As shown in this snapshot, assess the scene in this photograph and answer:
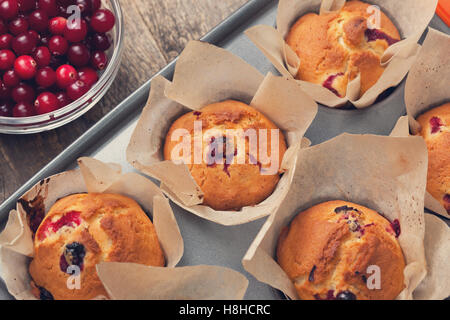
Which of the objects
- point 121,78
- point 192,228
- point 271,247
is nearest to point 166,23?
point 121,78

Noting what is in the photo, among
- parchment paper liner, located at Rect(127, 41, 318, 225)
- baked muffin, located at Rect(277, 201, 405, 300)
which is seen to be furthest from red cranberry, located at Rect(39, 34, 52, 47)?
baked muffin, located at Rect(277, 201, 405, 300)

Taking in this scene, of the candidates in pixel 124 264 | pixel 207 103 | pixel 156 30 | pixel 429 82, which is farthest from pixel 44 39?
pixel 429 82

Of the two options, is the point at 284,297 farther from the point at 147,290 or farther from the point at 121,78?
the point at 121,78

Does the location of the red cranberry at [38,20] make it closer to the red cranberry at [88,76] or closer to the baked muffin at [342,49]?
the red cranberry at [88,76]

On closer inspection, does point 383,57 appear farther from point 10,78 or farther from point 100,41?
point 10,78

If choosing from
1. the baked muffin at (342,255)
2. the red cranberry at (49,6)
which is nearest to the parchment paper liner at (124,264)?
the baked muffin at (342,255)

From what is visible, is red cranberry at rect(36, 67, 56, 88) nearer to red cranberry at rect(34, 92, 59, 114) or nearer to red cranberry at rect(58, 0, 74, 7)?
red cranberry at rect(34, 92, 59, 114)
